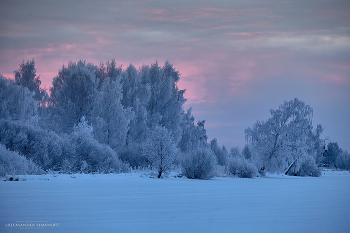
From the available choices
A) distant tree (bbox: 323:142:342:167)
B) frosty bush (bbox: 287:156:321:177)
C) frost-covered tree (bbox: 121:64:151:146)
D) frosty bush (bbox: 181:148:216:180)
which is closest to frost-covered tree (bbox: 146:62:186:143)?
frost-covered tree (bbox: 121:64:151:146)

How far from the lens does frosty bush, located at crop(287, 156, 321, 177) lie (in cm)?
2795

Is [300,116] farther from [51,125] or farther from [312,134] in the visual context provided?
[51,125]

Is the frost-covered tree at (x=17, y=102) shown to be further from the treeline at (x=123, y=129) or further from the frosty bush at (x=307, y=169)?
the frosty bush at (x=307, y=169)

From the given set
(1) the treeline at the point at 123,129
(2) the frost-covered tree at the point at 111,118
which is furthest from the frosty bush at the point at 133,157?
(2) the frost-covered tree at the point at 111,118

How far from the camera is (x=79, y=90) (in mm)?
31172

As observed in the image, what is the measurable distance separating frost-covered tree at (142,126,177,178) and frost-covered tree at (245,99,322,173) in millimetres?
9833

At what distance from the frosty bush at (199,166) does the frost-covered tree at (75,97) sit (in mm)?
13392

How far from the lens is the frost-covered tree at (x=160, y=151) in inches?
720

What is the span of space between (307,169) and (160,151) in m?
14.4

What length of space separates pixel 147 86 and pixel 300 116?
43.7ft

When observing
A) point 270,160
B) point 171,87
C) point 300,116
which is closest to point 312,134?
point 300,116

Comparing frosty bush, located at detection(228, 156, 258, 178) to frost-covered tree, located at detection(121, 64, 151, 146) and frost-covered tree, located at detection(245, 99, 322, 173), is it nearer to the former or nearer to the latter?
frost-covered tree, located at detection(245, 99, 322, 173)

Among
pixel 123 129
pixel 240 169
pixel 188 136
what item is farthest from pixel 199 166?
pixel 188 136

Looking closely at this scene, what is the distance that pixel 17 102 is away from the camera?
2817 cm
